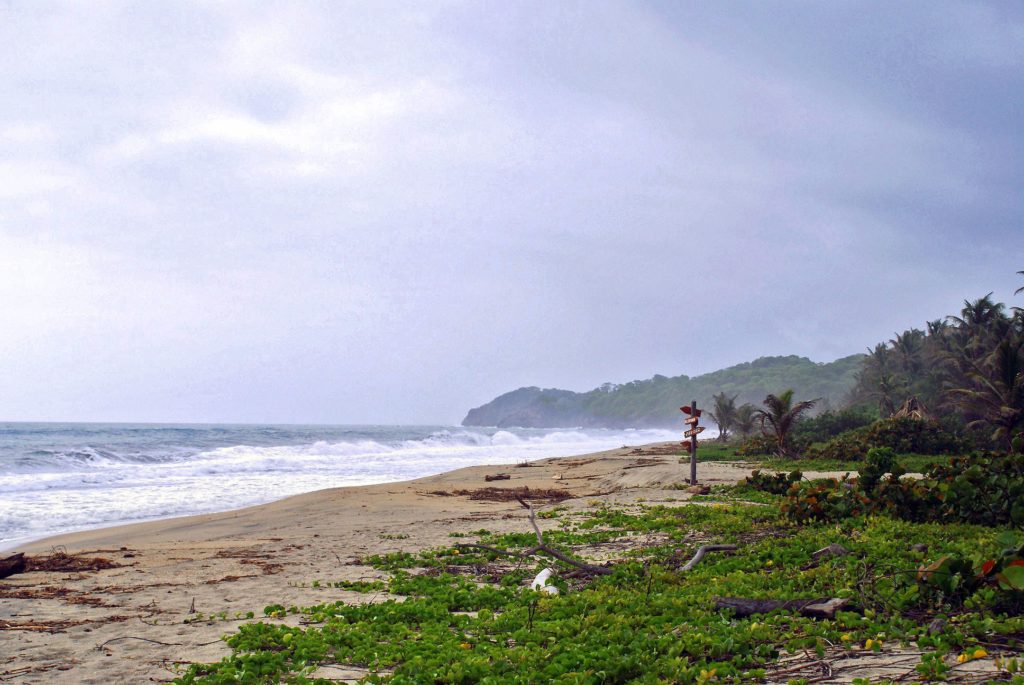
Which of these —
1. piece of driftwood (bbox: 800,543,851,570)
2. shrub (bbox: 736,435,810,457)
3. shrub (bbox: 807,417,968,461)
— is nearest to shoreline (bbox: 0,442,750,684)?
piece of driftwood (bbox: 800,543,851,570)

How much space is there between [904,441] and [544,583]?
23.7 meters

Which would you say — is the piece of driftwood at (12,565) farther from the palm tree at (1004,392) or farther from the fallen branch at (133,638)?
the palm tree at (1004,392)

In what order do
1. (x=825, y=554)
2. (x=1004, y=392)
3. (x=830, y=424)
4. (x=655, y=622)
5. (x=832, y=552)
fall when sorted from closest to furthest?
1. (x=655, y=622)
2. (x=832, y=552)
3. (x=825, y=554)
4. (x=1004, y=392)
5. (x=830, y=424)

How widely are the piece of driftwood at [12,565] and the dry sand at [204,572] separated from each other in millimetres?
194

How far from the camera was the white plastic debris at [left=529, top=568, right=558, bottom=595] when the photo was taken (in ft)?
26.5

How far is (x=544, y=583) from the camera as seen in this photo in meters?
8.45

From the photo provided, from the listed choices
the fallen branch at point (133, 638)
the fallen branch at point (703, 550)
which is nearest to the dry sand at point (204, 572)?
the fallen branch at point (133, 638)

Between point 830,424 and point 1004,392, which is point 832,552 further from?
point 830,424

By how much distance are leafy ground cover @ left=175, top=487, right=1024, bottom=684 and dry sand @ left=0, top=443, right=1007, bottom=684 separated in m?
0.52

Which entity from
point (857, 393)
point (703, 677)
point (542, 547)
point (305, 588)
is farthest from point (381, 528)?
point (857, 393)

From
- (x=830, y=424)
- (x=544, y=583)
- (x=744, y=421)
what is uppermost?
(x=830, y=424)

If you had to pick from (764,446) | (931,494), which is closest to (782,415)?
(764,446)

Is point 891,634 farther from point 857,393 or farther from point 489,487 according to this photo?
point 857,393

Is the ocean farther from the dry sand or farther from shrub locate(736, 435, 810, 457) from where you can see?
shrub locate(736, 435, 810, 457)
